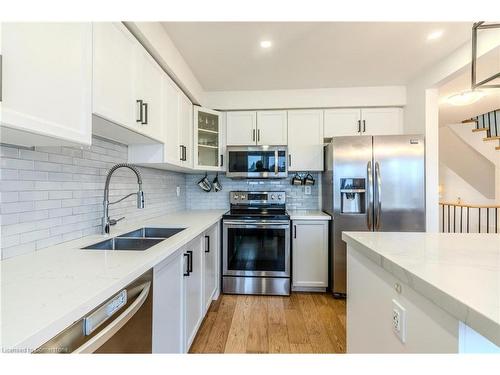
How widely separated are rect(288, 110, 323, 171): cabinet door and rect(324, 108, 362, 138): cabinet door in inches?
3.4

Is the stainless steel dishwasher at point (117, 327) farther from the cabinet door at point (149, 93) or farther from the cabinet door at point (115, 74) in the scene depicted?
the cabinet door at point (149, 93)

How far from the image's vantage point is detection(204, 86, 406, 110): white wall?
2855 millimetres

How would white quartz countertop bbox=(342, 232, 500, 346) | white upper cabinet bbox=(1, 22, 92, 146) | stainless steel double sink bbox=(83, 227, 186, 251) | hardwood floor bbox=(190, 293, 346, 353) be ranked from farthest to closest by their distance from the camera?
1. hardwood floor bbox=(190, 293, 346, 353)
2. stainless steel double sink bbox=(83, 227, 186, 251)
3. white upper cabinet bbox=(1, 22, 92, 146)
4. white quartz countertop bbox=(342, 232, 500, 346)

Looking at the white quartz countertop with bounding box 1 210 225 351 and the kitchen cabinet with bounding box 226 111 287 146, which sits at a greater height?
the kitchen cabinet with bounding box 226 111 287 146

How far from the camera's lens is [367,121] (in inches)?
116

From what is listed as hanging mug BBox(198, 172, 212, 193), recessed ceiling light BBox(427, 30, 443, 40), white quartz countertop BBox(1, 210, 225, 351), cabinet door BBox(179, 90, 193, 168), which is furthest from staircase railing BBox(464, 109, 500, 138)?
white quartz countertop BBox(1, 210, 225, 351)

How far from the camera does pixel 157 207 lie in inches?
96.7

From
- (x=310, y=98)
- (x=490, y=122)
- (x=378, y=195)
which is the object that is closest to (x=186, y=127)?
(x=310, y=98)

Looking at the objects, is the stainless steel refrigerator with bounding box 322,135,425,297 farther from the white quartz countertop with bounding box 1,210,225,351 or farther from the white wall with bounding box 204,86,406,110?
the white quartz countertop with bounding box 1,210,225,351

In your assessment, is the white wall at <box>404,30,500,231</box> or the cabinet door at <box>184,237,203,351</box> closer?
the cabinet door at <box>184,237,203,351</box>

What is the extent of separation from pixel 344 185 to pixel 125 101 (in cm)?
215

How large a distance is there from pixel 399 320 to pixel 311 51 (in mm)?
2130
